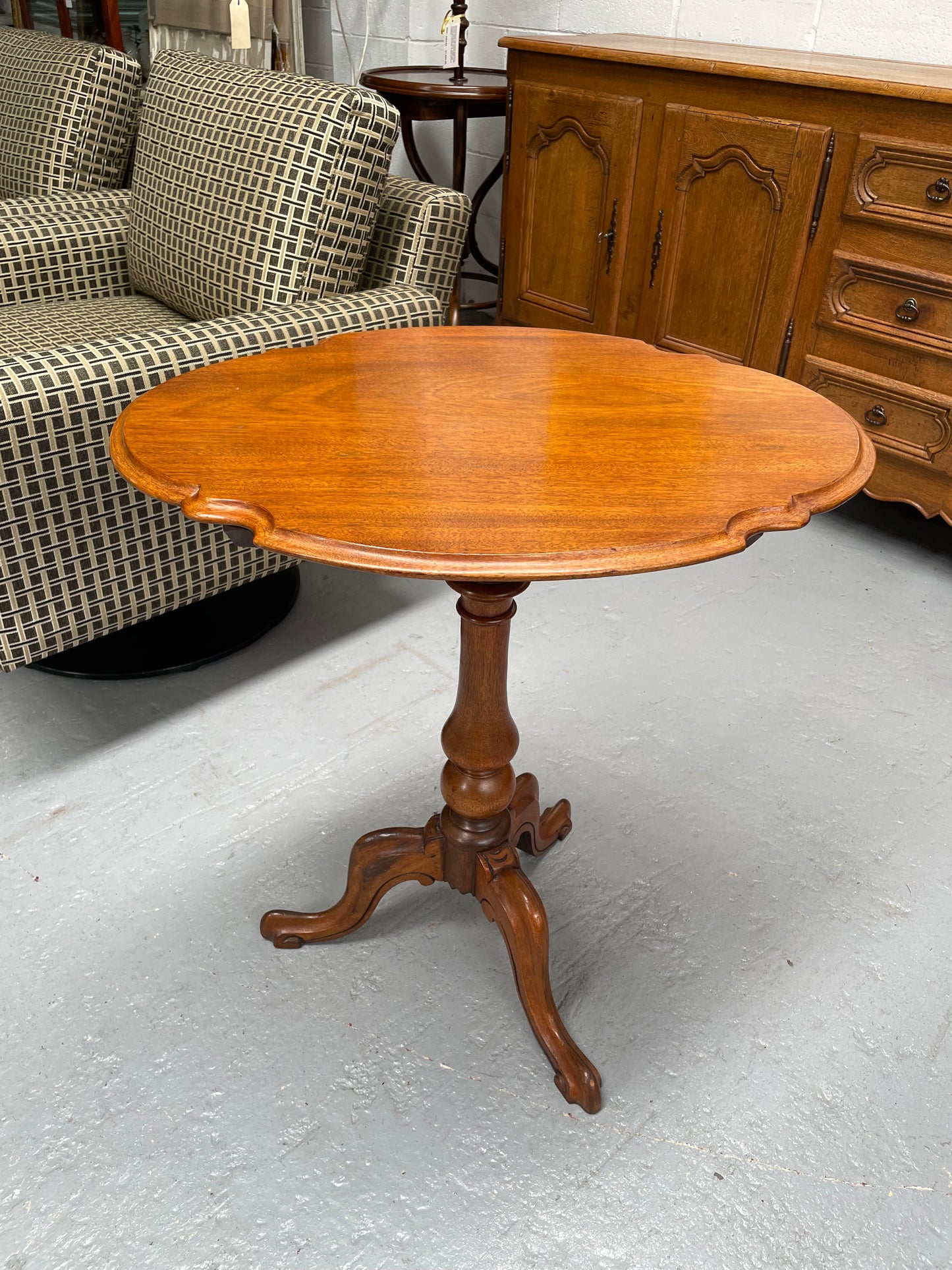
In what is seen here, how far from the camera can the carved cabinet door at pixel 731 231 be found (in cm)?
212

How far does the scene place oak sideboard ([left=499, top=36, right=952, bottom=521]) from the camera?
6.46 feet

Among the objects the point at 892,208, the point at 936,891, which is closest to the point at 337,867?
the point at 936,891

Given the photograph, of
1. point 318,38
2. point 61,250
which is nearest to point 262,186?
point 61,250

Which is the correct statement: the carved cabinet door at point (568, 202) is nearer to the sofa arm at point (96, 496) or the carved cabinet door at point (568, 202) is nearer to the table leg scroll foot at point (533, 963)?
the sofa arm at point (96, 496)

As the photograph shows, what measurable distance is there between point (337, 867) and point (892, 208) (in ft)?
5.49

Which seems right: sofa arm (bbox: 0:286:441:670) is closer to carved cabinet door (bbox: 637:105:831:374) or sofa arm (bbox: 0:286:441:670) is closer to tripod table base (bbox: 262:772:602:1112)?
tripod table base (bbox: 262:772:602:1112)

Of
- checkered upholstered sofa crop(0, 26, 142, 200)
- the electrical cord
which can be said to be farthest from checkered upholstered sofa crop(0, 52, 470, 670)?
the electrical cord

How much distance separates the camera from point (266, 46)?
3.53 meters

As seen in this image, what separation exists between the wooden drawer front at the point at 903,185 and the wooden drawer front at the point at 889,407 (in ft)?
1.02

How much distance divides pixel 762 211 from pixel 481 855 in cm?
169

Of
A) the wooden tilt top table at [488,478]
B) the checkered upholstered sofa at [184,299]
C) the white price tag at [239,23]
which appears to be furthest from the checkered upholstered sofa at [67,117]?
the wooden tilt top table at [488,478]

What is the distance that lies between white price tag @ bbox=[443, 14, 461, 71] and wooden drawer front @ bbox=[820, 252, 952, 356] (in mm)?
1528

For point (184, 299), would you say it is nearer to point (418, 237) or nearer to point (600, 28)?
point (418, 237)

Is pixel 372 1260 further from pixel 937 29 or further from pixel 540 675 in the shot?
pixel 937 29
